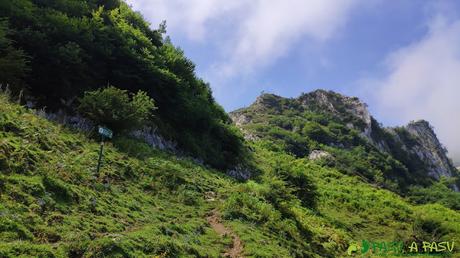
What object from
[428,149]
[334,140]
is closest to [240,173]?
[334,140]

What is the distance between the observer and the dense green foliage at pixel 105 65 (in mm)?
26281

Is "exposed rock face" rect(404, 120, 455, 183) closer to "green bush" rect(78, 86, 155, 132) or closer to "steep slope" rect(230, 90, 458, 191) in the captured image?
Result: "steep slope" rect(230, 90, 458, 191)

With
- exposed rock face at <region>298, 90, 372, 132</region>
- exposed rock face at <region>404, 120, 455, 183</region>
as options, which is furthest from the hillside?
exposed rock face at <region>404, 120, 455, 183</region>

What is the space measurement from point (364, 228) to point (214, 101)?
82.5 feet

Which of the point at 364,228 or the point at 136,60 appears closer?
the point at 136,60

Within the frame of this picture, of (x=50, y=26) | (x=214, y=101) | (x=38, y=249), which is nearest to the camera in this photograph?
(x=38, y=249)

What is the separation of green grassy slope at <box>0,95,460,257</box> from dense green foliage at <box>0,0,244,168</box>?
5.89 meters

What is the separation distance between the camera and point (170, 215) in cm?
1877

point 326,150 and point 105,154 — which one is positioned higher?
point 326,150

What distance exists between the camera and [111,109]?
25.4 meters

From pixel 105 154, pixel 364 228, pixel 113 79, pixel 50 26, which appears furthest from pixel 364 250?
pixel 50 26

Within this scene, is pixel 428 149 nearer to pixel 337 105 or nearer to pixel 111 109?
pixel 337 105

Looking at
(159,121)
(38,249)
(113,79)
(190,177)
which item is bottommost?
(38,249)

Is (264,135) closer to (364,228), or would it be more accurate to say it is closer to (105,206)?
(364,228)
